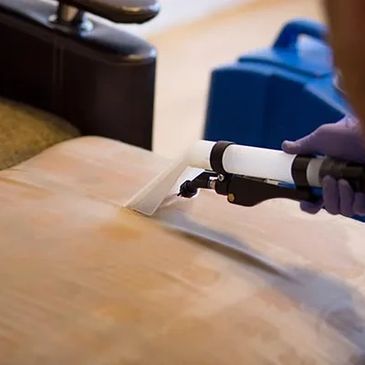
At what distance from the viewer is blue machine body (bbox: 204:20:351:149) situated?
1817 millimetres

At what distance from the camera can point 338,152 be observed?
1.04m

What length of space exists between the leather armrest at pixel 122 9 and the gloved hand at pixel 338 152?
0.46 m

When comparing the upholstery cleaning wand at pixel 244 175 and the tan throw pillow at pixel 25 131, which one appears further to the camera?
the tan throw pillow at pixel 25 131

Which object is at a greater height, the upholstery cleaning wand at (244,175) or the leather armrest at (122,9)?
the leather armrest at (122,9)

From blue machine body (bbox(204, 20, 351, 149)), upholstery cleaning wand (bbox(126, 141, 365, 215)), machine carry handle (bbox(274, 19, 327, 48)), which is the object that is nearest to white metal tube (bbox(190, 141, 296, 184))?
upholstery cleaning wand (bbox(126, 141, 365, 215))

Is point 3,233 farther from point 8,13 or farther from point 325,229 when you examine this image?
point 8,13

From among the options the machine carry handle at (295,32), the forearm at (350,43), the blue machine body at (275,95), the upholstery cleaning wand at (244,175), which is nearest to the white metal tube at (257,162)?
the upholstery cleaning wand at (244,175)

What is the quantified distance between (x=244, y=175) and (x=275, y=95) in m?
0.79

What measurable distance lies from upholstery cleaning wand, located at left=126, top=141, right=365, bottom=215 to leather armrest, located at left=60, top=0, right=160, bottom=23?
0.35 m

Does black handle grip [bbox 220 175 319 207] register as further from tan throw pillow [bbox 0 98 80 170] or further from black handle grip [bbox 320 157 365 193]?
tan throw pillow [bbox 0 98 80 170]

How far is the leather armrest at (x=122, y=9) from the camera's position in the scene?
57.3 inches

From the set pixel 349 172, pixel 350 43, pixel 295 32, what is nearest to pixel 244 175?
pixel 349 172

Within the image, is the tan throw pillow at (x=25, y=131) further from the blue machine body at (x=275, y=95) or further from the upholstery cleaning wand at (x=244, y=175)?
the blue machine body at (x=275, y=95)

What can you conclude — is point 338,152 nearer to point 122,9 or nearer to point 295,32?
point 122,9
